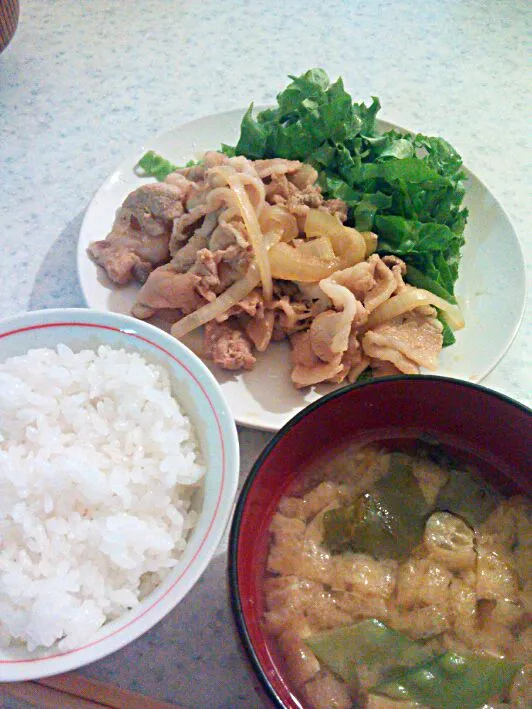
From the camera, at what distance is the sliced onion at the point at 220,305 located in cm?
169

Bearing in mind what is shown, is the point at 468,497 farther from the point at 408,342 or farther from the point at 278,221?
the point at 278,221

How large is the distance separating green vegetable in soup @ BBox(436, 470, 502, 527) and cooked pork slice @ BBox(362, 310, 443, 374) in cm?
47

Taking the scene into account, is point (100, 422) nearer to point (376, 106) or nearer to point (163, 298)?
point (163, 298)

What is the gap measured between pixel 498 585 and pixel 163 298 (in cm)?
108

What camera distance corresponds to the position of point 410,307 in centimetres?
170

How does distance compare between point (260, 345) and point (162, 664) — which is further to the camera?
point (260, 345)

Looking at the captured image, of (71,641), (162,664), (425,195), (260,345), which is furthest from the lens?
(425,195)

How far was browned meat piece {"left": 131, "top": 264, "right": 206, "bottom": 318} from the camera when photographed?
1.68m

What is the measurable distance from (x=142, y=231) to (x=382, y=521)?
45.4 inches

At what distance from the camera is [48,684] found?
1124 millimetres

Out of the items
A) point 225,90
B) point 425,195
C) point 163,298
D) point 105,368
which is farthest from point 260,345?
point 225,90

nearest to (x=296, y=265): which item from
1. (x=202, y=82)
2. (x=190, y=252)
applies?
(x=190, y=252)

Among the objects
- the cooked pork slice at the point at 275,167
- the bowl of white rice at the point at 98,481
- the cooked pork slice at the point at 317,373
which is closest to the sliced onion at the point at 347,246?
the cooked pork slice at the point at 275,167

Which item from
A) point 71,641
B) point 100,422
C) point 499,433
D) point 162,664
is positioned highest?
point 499,433
